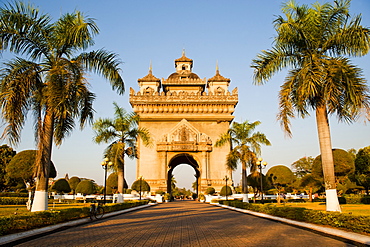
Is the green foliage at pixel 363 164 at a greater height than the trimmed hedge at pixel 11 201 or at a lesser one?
greater

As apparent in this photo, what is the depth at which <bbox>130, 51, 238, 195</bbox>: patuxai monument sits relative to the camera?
4369cm

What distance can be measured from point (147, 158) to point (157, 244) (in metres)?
37.2

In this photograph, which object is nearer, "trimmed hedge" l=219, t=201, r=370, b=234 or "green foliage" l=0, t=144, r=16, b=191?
"trimmed hedge" l=219, t=201, r=370, b=234

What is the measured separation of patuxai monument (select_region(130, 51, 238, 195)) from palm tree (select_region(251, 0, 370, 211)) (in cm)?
3085

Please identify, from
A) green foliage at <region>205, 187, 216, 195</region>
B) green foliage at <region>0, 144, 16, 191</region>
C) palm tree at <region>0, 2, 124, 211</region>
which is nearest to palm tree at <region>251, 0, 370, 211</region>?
palm tree at <region>0, 2, 124, 211</region>

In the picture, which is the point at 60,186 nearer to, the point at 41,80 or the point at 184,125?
the point at 184,125

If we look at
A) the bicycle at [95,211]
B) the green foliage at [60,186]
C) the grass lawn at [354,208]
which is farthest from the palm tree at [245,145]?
the green foliage at [60,186]

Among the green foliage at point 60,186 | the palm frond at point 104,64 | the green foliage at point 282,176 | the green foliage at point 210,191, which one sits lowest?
the green foliage at point 210,191

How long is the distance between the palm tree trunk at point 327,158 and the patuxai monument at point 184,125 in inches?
1237

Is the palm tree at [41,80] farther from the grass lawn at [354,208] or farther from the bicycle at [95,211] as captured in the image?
the grass lawn at [354,208]

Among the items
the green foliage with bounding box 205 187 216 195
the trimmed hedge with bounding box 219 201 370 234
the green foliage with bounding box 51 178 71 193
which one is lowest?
the trimmed hedge with bounding box 219 201 370 234

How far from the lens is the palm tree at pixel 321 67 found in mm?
11562

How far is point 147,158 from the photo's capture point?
4447 centimetres

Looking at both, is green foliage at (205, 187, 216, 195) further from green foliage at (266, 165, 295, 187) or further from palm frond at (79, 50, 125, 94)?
palm frond at (79, 50, 125, 94)
